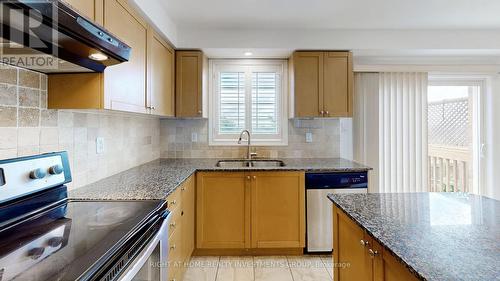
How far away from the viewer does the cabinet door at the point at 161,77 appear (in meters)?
2.23

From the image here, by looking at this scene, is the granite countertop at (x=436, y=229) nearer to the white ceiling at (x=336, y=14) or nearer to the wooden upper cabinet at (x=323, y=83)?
the wooden upper cabinet at (x=323, y=83)

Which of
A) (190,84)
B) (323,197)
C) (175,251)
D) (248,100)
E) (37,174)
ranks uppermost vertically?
(190,84)

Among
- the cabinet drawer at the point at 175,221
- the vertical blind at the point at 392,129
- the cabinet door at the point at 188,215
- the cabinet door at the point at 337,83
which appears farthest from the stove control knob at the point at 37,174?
the vertical blind at the point at 392,129

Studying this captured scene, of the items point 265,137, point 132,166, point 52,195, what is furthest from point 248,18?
point 52,195

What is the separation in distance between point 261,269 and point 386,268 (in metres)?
→ 1.63

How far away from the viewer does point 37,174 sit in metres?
1.23

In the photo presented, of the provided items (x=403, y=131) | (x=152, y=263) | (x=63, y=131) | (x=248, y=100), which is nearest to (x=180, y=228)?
(x=152, y=263)

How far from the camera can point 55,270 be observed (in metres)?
0.74

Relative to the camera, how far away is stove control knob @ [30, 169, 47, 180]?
1.21m

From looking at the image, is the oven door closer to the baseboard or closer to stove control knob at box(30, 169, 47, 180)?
stove control knob at box(30, 169, 47, 180)

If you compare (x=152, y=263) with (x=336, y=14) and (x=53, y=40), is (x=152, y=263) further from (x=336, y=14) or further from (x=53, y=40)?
(x=336, y=14)

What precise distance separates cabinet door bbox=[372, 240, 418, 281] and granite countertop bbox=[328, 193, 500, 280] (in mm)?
64

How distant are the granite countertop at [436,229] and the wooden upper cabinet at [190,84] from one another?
1.85 m

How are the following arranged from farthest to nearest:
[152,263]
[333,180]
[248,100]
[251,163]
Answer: [248,100], [251,163], [333,180], [152,263]
